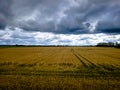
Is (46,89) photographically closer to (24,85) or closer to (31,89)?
(31,89)

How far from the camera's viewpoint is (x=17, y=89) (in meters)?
11.5

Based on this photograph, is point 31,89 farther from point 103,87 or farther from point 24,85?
point 103,87

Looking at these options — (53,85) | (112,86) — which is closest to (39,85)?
(53,85)

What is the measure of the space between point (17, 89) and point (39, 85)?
156 cm

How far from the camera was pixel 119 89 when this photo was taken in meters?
11.6

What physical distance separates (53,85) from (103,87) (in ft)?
10.0

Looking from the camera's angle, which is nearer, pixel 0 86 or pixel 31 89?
pixel 31 89

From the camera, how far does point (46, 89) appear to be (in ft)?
37.6

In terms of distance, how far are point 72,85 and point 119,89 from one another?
9.29 ft

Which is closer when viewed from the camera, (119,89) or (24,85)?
(119,89)

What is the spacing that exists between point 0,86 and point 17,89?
1.47 meters

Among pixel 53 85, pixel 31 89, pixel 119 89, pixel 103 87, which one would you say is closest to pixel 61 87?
pixel 53 85

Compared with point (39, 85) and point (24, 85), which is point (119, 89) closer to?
point (39, 85)

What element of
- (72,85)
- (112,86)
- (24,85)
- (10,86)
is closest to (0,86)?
(10,86)
